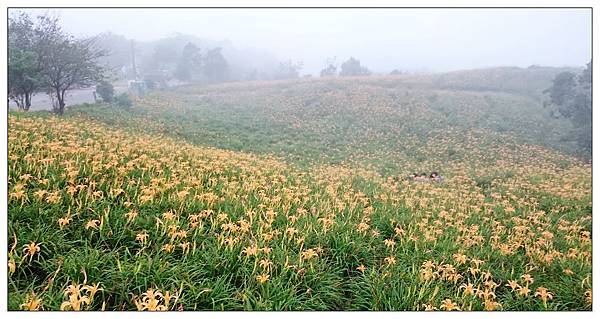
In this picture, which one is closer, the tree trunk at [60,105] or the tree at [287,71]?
the tree trunk at [60,105]

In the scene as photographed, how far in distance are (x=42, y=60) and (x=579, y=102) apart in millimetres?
29393

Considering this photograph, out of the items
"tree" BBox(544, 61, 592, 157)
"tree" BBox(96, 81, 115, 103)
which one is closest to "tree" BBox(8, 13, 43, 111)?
"tree" BBox(96, 81, 115, 103)

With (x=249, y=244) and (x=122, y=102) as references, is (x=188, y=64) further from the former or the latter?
(x=249, y=244)

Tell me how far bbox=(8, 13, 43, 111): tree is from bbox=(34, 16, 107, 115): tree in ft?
1.35

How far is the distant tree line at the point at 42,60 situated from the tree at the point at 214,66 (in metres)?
41.5

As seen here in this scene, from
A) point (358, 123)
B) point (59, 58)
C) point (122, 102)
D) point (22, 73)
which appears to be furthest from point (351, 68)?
point (22, 73)

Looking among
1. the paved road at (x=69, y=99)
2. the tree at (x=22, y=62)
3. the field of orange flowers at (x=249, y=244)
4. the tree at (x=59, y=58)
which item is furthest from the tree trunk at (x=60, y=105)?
the field of orange flowers at (x=249, y=244)

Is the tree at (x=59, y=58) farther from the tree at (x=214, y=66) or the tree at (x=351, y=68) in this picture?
the tree at (x=351, y=68)

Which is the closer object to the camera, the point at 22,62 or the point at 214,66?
the point at 22,62

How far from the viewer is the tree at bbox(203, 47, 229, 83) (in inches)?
2317

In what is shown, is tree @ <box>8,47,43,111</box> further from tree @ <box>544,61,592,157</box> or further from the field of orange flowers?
tree @ <box>544,61,592,157</box>

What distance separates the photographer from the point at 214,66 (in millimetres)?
59250

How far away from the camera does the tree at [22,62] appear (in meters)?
14.5
